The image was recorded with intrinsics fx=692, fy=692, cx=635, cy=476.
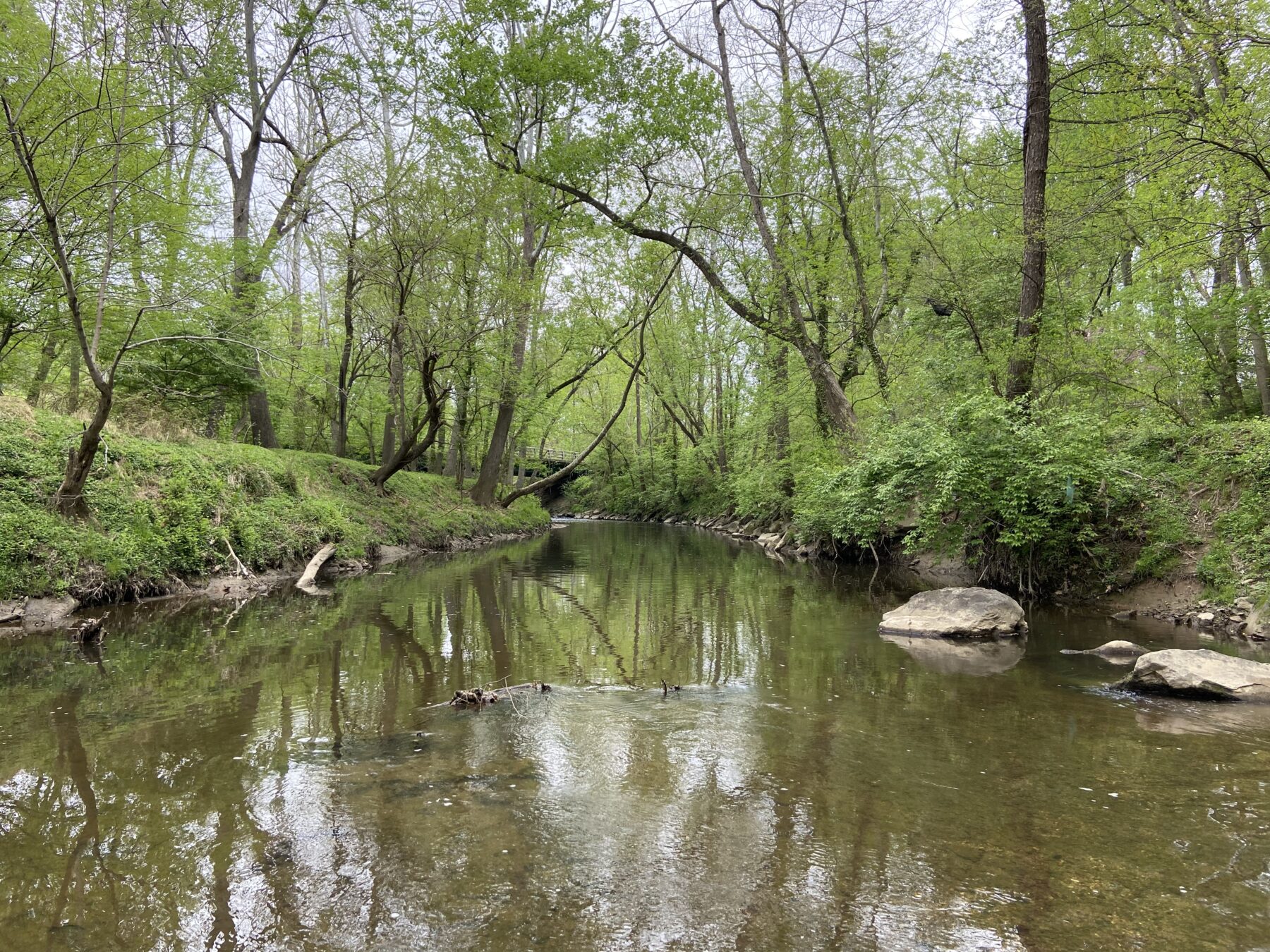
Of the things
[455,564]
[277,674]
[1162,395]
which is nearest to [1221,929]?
[277,674]

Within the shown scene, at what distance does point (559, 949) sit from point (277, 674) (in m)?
5.04

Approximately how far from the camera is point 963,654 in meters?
7.80

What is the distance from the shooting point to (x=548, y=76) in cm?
1277

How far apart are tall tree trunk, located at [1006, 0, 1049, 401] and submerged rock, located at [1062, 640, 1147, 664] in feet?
13.8

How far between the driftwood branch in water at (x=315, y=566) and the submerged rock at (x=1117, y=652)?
37.5 ft

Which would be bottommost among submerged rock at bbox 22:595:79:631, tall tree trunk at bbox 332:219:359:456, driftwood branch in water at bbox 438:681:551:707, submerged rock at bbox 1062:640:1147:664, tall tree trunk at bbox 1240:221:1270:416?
submerged rock at bbox 1062:640:1147:664

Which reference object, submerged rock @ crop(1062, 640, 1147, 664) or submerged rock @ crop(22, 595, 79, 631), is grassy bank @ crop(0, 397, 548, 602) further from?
submerged rock @ crop(1062, 640, 1147, 664)

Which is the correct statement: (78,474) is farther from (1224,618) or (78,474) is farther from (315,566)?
(1224,618)

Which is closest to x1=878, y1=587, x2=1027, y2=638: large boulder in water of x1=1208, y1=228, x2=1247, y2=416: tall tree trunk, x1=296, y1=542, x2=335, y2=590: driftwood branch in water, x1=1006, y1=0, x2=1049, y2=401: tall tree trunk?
x1=1006, y1=0, x2=1049, y2=401: tall tree trunk

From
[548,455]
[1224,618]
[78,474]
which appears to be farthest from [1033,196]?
[548,455]

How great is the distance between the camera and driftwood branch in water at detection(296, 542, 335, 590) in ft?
40.1

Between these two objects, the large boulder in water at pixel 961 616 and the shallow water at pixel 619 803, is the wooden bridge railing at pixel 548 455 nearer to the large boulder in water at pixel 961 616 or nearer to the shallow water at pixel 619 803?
the large boulder in water at pixel 961 616

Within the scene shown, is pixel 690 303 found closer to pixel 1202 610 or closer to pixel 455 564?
pixel 455 564

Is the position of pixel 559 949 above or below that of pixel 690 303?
below
